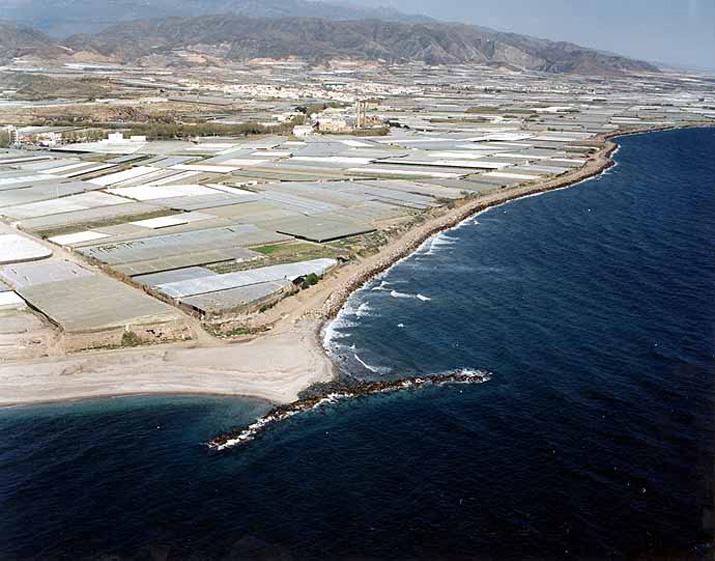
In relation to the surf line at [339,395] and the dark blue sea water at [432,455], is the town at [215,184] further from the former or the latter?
the surf line at [339,395]

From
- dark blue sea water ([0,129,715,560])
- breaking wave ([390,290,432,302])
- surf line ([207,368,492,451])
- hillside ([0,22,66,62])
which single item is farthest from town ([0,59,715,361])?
hillside ([0,22,66,62])

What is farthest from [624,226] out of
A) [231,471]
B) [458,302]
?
[231,471]

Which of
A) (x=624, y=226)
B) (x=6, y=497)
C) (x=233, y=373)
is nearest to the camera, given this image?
(x=6, y=497)

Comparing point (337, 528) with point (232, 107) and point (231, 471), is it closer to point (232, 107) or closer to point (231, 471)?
point (231, 471)

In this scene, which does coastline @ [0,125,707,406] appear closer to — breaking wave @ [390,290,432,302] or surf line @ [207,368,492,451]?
surf line @ [207,368,492,451]

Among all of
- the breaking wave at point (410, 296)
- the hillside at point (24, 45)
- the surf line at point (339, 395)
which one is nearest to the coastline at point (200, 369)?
the surf line at point (339, 395)

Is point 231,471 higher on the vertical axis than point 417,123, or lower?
lower

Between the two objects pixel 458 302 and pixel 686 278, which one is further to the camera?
pixel 686 278

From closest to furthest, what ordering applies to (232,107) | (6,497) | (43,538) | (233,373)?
(43,538) < (6,497) < (233,373) < (232,107)
